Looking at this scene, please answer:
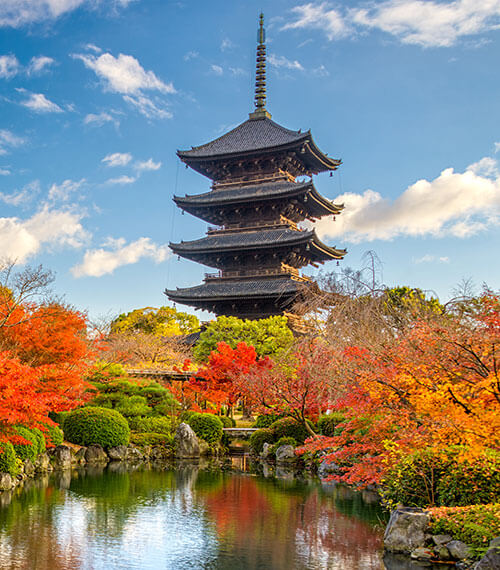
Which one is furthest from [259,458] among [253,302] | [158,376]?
[253,302]

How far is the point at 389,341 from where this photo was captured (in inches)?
519

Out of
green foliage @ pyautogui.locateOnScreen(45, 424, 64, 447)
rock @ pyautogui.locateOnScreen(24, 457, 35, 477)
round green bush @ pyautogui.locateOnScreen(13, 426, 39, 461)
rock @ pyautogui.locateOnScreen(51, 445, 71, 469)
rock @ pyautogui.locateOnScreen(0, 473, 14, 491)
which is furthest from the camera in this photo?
rock @ pyautogui.locateOnScreen(51, 445, 71, 469)

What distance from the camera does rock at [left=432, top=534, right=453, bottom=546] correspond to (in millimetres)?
8694

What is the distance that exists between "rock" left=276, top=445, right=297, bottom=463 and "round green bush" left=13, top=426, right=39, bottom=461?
8358 millimetres

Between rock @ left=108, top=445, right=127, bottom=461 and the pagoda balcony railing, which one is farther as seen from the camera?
the pagoda balcony railing

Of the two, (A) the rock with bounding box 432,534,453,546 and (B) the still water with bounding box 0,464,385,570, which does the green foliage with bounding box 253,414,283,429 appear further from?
(A) the rock with bounding box 432,534,453,546

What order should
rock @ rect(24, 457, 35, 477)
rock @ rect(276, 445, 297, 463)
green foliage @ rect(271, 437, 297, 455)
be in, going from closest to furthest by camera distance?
rock @ rect(24, 457, 35, 477) < rock @ rect(276, 445, 297, 463) < green foliage @ rect(271, 437, 297, 455)

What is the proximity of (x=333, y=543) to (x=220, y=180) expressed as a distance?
29.3 meters

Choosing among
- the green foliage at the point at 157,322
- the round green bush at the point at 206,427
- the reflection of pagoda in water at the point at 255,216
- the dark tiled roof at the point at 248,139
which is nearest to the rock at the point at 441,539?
the round green bush at the point at 206,427

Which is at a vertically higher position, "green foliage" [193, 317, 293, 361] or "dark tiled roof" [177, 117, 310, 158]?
"dark tiled roof" [177, 117, 310, 158]

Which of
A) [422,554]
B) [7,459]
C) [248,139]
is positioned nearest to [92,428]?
[7,459]

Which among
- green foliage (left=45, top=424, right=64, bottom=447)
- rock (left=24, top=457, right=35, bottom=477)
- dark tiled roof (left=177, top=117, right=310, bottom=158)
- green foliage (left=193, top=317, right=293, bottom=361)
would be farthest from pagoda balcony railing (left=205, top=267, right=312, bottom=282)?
rock (left=24, top=457, right=35, bottom=477)

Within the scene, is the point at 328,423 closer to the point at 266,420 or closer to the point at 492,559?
the point at 266,420

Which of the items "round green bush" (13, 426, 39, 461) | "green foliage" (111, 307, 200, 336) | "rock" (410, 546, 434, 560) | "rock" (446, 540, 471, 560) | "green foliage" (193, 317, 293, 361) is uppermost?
"green foliage" (111, 307, 200, 336)
